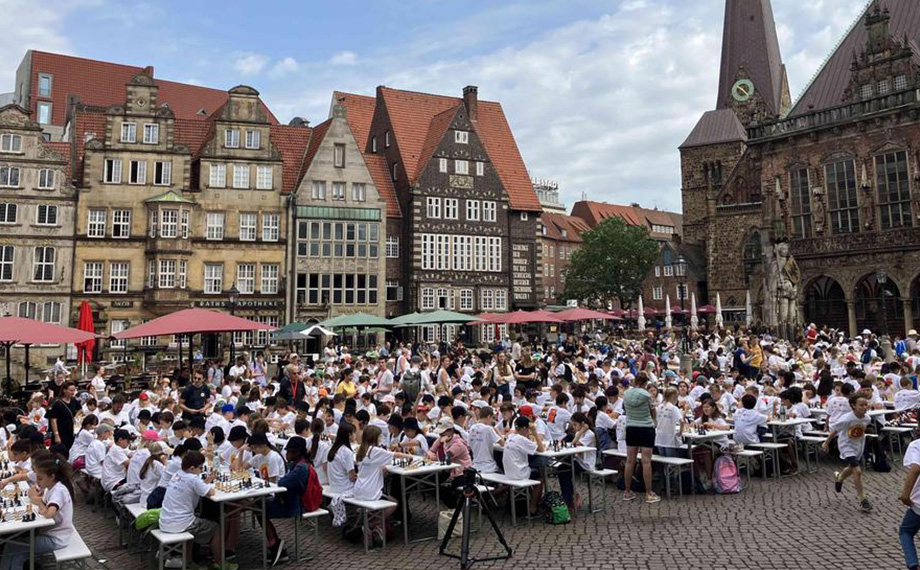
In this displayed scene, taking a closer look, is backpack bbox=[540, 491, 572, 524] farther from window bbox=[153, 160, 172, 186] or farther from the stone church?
window bbox=[153, 160, 172, 186]

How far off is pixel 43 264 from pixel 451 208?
24425 mm

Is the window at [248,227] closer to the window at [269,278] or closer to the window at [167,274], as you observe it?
the window at [269,278]

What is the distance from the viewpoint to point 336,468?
9.41 metres

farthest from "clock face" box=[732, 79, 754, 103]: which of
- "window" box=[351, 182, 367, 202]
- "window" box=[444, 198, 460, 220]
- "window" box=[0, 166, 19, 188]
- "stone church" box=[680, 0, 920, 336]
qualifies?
"window" box=[0, 166, 19, 188]

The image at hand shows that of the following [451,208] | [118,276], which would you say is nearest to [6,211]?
[118,276]

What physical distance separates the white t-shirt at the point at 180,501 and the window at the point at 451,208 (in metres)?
41.2

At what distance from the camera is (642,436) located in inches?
424

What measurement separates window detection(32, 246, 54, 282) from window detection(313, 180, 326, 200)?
47.0 feet

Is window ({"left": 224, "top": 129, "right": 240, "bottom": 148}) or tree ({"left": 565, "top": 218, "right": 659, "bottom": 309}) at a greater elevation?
window ({"left": 224, "top": 129, "right": 240, "bottom": 148})

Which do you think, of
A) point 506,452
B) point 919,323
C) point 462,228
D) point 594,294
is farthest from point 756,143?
point 506,452

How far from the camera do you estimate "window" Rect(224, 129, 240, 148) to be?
40875 millimetres

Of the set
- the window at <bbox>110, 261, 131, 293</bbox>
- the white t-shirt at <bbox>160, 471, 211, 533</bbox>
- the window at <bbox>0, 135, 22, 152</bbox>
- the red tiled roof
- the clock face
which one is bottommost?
the white t-shirt at <bbox>160, 471, 211, 533</bbox>

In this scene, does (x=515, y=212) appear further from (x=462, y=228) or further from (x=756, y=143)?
(x=756, y=143)

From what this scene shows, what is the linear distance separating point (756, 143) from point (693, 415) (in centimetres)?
4404
